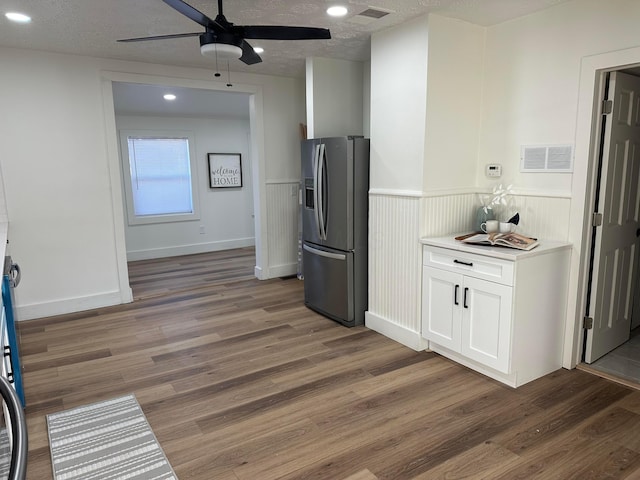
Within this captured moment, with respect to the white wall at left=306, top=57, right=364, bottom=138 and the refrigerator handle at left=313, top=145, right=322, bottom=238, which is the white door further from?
the white wall at left=306, top=57, right=364, bottom=138

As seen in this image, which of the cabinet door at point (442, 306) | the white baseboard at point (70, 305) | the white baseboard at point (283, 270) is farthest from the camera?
the white baseboard at point (283, 270)

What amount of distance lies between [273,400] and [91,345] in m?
1.83

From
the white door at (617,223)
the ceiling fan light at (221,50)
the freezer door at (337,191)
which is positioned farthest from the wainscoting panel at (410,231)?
the ceiling fan light at (221,50)

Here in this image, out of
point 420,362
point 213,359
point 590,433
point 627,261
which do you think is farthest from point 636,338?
point 213,359

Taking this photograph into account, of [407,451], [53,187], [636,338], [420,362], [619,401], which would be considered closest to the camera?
[407,451]

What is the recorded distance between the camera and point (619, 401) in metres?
2.60

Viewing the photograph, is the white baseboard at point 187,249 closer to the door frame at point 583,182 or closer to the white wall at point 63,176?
the white wall at point 63,176

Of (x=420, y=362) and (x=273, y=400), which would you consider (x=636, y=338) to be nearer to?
(x=420, y=362)

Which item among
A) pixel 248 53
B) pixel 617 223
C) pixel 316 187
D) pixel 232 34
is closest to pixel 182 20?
pixel 248 53

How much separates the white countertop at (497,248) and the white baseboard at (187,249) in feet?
17.1

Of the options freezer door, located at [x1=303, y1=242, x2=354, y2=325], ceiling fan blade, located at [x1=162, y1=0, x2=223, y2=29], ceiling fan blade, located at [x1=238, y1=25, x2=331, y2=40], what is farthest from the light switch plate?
ceiling fan blade, located at [x1=162, y1=0, x2=223, y2=29]

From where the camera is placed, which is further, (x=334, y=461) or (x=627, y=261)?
(x=627, y=261)

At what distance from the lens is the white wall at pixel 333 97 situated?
433 centimetres

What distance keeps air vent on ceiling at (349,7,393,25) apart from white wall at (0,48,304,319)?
2.26m
